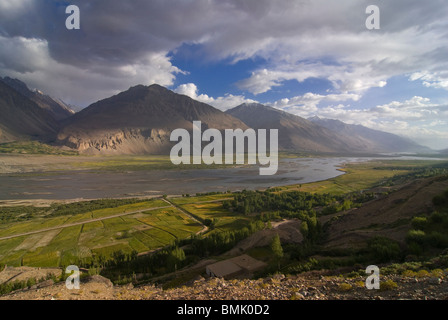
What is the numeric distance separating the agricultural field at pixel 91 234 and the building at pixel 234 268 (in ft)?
49.3

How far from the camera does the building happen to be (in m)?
23.3

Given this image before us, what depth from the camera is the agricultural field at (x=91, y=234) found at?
109 feet

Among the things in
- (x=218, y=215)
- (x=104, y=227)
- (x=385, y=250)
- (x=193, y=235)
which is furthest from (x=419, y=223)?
(x=104, y=227)

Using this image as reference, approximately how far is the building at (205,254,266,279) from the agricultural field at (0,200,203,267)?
15013 mm

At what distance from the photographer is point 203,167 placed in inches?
6063

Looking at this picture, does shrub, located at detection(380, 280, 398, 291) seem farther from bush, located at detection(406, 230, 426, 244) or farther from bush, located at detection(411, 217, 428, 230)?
bush, located at detection(411, 217, 428, 230)

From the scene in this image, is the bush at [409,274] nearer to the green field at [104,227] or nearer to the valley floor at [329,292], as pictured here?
the valley floor at [329,292]

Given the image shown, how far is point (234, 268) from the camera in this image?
80.4 feet

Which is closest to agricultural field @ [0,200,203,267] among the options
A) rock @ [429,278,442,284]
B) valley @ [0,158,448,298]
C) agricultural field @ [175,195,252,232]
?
valley @ [0,158,448,298]

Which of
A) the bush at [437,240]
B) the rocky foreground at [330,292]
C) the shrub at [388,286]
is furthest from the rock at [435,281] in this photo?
the bush at [437,240]

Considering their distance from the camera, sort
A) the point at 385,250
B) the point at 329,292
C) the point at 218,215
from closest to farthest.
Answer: the point at 329,292 < the point at 385,250 < the point at 218,215

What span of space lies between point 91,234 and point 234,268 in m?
30.3

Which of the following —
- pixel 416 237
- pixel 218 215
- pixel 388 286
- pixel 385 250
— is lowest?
pixel 218 215

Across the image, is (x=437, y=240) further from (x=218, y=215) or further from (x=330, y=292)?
(x=218, y=215)
